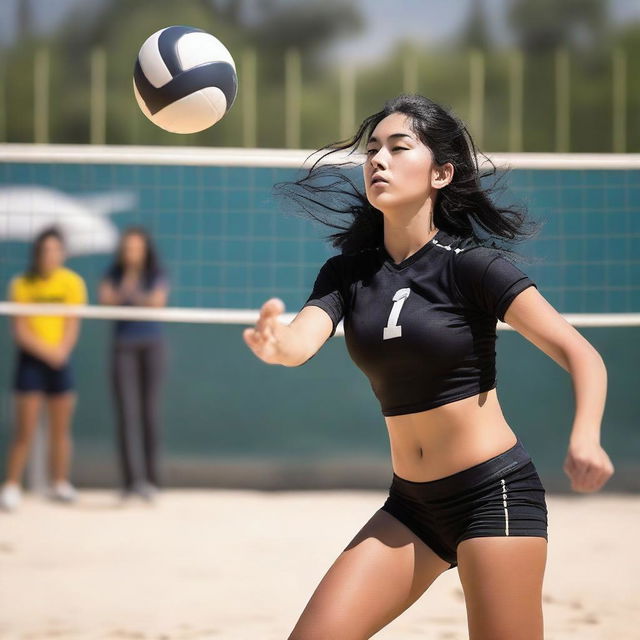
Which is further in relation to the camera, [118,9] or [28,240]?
[118,9]

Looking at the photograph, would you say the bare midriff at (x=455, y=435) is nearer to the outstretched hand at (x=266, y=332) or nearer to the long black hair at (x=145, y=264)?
the outstretched hand at (x=266, y=332)

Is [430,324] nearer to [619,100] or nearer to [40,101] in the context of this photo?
[619,100]

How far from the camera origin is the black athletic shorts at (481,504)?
2826 millimetres

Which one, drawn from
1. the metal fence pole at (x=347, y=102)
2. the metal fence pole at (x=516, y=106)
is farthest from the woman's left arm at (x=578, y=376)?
the metal fence pole at (x=516, y=106)

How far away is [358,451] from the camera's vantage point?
8680mm

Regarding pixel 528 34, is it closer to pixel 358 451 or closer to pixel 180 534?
pixel 358 451

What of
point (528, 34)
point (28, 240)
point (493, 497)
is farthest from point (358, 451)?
point (528, 34)

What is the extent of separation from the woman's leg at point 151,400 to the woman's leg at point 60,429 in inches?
22.2

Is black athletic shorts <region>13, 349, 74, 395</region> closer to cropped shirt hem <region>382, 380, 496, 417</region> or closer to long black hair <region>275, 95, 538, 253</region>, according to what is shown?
long black hair <region>275, 95, 538, 253</region>

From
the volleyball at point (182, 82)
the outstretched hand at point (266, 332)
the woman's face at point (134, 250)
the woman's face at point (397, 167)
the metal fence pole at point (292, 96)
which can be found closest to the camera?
the outstretched hand at point (266, 332)

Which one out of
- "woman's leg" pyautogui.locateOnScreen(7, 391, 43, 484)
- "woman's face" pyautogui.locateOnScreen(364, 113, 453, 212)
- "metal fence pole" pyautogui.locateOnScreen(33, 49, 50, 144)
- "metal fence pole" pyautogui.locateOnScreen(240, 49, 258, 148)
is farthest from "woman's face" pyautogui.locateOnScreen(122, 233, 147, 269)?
"metal fence pole" pyautogui.locateOnScreen(33, 49, 50, 144)

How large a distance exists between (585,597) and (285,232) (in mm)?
4128

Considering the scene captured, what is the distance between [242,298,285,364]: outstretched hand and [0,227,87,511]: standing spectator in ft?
19.3

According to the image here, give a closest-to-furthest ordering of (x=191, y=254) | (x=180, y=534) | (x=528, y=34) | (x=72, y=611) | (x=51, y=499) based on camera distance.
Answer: (x=72, y=611), (x=180, y=534), (x=51, y=499), (x=191, y=254), (x=528, y=34)
